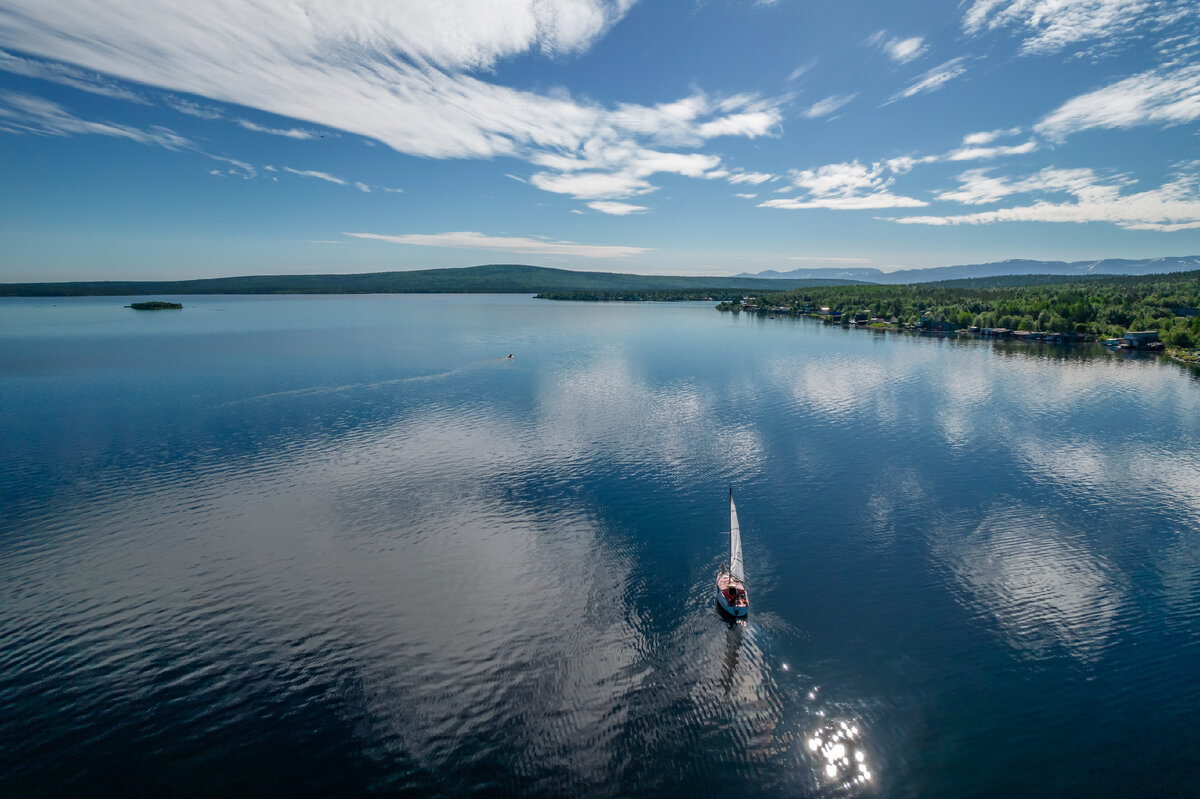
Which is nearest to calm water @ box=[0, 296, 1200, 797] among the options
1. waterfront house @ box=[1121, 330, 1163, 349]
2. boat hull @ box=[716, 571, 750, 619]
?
boat hull @ box=[716, 571, 750, 619]

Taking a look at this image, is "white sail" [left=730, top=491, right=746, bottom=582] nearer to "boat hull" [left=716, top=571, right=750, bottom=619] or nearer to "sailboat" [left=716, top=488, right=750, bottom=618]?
"sailboat" [left=716, top=488, right=750, bottom=618]

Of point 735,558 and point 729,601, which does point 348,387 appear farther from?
point 729,601

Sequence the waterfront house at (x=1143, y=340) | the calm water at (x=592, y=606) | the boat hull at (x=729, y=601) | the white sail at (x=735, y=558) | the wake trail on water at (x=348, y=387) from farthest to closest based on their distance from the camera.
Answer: the waterfront house at (x=1143, y=340), the wake trail on water at (x=348, y=387), the white sail at (x=735, y=558), the boat hull at (x=729, y=601), the calm water at (x=592, y=606)

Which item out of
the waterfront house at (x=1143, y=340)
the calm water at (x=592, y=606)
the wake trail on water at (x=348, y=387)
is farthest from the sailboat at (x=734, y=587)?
the waterfront house at (x=1143, y=340)

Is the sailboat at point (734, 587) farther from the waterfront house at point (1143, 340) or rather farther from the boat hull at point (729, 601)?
the waterfront house at point (1143, 340)

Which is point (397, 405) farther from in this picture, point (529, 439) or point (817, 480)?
point (817, 480)

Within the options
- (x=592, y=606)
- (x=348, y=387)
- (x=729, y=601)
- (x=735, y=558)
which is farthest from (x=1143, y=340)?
(x=348, y=387)
